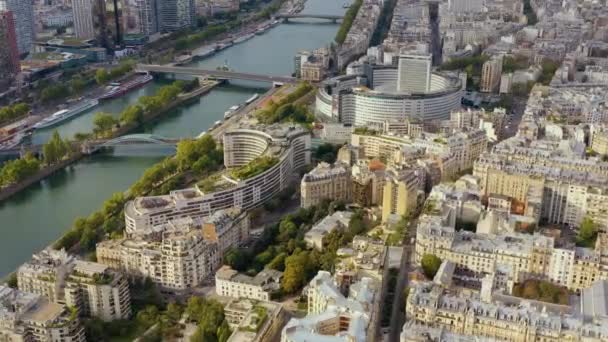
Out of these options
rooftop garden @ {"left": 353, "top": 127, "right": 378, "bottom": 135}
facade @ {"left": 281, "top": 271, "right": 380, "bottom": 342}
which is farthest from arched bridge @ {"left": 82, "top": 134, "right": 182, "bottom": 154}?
facade @ {"left": 281, "top": 271, "right": 380, "bottom": 342}

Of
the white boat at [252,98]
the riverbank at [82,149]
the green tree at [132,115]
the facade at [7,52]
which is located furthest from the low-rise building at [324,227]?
the facade at [7,52]

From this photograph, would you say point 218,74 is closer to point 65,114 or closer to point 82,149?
point 65,114

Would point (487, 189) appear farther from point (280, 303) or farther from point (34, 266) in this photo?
point (34, 266)

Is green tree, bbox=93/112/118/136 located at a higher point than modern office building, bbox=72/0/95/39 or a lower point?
lower

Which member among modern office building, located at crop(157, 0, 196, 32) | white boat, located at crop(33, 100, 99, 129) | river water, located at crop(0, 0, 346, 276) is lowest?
river water, located at crop(0, 0, 346, 276)

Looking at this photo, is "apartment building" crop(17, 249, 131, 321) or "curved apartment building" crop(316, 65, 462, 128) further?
"curved apartment building" crop(316, 65, 462, 128)

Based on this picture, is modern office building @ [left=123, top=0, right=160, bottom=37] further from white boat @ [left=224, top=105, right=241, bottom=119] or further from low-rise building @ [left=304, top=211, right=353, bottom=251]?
low-rise building @ [left=304, top=211, right=353, bottom=251]

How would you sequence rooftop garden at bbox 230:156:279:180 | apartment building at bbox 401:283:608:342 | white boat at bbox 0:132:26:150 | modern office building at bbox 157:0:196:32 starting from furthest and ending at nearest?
modern office building at bbox 157:0:196:32, white boat at bbox 0:132:26:150, rooftop garden at bbox 230:156:279:180, apartment building at bbox 401:283:608:342

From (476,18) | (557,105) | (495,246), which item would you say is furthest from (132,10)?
(495,246)
